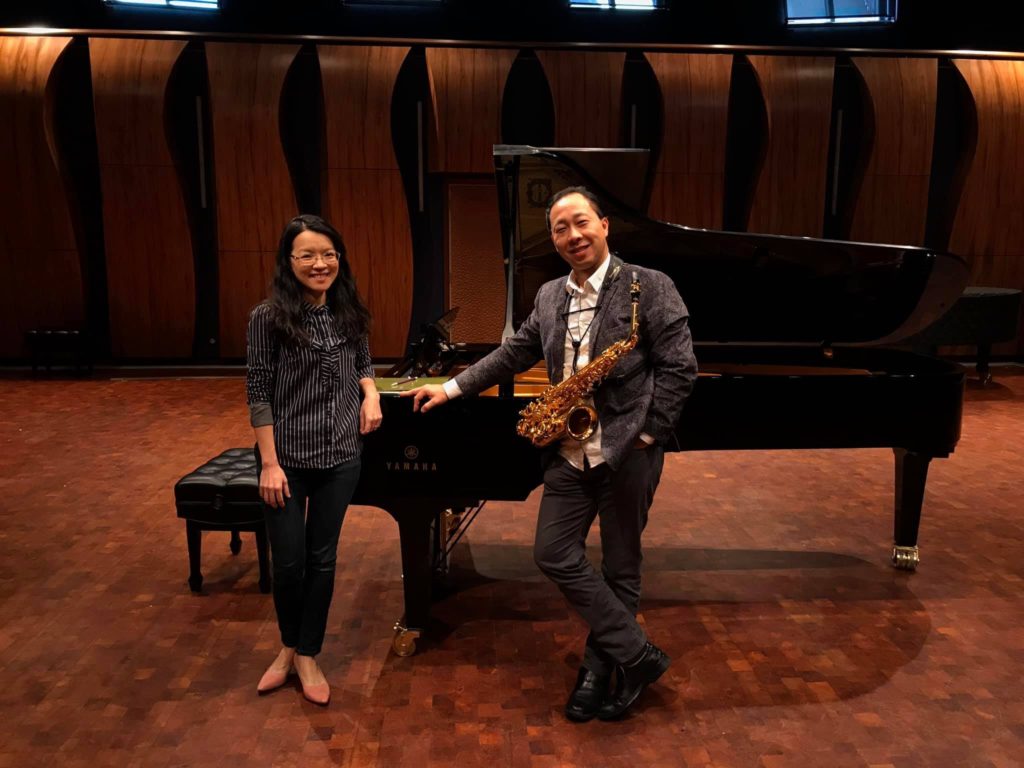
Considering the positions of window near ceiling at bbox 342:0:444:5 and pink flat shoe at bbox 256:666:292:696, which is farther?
window near ceiling at bbox 342:0:444:5

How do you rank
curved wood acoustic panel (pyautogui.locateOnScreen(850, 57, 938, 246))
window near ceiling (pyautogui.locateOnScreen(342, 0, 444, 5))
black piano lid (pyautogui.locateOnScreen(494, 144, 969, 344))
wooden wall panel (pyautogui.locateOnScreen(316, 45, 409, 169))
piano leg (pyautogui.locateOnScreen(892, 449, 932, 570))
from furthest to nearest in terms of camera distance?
curved wood acoustic panel (pyautogui.locateOnScreen(850, 57, 938, 246)), window near ceiling (pyautogui.locateOnScreen(342, 0, 444, 5)), wooden wall panel (pyautogui.locateOnScreen(316, 45, 409, 169)), piano leg (pyautogui.locateOnScreen(892, 449, 932, 570)), black piano lid (pyautogui.locateOnScreen(494, 144, 969, 344))

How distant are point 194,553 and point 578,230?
1984 mm

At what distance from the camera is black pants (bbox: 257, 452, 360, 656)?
231cm

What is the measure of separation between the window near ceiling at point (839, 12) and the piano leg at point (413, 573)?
6.95m

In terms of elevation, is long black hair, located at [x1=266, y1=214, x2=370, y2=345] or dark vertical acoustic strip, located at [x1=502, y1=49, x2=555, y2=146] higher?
dark vertical acoustic strip, located at [x1=502, y1=49, x2=555, y2=146]

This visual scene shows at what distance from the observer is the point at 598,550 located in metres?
3.64

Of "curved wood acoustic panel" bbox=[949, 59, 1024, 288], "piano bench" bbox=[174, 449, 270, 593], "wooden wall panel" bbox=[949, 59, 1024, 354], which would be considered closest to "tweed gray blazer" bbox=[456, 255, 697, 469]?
"piano bench" bbox=[174, 449, 270, 593]

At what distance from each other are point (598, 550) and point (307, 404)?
5.84 feet

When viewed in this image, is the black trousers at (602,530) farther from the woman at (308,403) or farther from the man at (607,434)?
the woman at (308,403)

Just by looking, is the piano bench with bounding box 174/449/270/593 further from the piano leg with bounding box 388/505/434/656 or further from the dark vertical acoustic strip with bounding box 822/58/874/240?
the dark vertical acoustic strip with bounding box 822/58/874/240

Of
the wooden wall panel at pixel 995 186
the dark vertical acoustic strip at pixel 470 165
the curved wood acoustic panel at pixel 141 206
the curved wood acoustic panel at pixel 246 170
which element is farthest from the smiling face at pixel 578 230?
the wooden wall panel at pixel 995 186

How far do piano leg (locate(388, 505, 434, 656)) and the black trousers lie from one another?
51 centimetres

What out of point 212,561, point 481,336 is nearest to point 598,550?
point 212,561

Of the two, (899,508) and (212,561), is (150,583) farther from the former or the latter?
(899,508)
